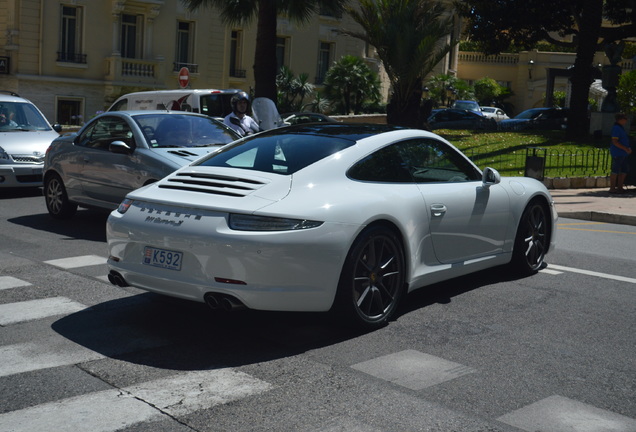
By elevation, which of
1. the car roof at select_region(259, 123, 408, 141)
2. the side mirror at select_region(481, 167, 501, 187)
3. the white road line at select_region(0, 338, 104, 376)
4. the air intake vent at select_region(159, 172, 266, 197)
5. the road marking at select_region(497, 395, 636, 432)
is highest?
the car roof at select_region(259, 123, 408, 141)

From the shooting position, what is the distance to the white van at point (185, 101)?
20.7 meters

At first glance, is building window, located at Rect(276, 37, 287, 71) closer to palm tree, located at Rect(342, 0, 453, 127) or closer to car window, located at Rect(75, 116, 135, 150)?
palm tree, located at Rect(342, 0, 453, 127)

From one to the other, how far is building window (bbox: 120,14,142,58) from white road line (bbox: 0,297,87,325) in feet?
106

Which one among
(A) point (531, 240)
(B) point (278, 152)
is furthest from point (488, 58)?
(B) point (278, 152)

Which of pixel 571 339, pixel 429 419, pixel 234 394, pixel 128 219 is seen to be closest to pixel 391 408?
pixel 429 419

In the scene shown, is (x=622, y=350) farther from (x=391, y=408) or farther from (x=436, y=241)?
(x=391, y=408)

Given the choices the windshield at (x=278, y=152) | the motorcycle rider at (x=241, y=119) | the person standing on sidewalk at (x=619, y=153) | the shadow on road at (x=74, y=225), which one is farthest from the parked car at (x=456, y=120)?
the windshield at (x=278, y=152)

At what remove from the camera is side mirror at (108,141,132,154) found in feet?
34.4

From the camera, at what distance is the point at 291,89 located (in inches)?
1622

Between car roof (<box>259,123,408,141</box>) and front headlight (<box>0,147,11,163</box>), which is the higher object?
car roof (<box>259,123,408,141</box>)

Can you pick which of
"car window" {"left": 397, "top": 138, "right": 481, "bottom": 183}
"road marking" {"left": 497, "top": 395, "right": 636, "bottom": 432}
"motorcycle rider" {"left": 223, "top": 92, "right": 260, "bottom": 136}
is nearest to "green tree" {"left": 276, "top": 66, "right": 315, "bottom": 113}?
"motorcycle rider" {"left": 223, "top": 92, "right": 260, "bottom": 136}

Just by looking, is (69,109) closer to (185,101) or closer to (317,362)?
(185,101)

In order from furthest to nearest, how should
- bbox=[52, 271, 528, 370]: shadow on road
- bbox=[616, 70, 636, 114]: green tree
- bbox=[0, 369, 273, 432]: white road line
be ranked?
bbox=[616, 70, 636, 114]: green tree, bbox=[52, 271, 528, 370]: shadow on road, bbox=[0, 369, 273, 432]: white road line

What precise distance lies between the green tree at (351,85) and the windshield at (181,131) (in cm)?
3013
